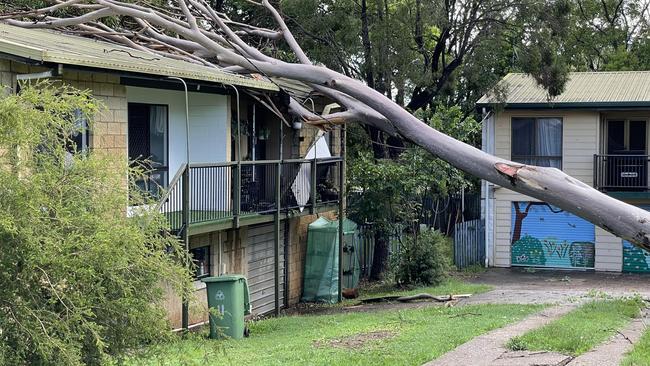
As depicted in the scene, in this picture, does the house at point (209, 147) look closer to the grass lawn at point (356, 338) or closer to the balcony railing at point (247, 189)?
the balcony railing at point (247, 189)

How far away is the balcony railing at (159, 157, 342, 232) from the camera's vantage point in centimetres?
1455

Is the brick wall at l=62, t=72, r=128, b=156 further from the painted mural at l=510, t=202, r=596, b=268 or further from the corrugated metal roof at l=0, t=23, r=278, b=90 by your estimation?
the painted mural at l=510, t=202, r=596, b=268

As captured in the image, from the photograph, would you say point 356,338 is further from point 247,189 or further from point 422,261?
point 422,261

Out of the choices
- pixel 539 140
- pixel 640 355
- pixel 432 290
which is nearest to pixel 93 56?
pixel 640 355

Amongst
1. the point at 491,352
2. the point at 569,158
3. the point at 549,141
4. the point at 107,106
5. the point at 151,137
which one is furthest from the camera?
the point at 549,141

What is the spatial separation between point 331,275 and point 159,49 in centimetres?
758

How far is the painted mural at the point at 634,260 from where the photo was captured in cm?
2716

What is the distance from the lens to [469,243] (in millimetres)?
27797

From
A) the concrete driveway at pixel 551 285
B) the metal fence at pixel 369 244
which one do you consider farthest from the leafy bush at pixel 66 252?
the metal fence at pixel 369 244

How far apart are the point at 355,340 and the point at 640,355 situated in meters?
3.80

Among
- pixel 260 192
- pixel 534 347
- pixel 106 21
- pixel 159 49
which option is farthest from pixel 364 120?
pixel 106 21

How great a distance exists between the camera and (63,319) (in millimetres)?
6355

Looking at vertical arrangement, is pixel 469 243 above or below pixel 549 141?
below

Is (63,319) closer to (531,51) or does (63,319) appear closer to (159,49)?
(159,49)
